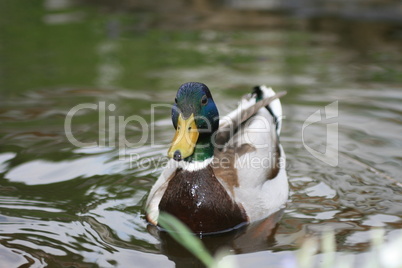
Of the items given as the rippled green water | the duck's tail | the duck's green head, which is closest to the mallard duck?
the duck's green head

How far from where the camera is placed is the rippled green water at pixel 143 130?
4.39 m

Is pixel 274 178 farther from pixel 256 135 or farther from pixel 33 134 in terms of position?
pixel 33 134

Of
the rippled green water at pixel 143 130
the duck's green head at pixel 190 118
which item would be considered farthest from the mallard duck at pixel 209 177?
the rippled green water at pixel 143 130

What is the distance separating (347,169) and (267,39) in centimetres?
458

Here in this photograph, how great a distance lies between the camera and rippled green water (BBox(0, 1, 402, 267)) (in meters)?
4.39

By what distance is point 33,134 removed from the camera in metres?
6.25

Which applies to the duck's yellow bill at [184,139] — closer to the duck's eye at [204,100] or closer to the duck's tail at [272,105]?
the duck's eye at [204,100]

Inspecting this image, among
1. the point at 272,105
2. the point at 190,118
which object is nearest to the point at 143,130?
the point at 272,105

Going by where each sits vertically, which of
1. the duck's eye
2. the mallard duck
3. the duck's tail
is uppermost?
the duck's eye

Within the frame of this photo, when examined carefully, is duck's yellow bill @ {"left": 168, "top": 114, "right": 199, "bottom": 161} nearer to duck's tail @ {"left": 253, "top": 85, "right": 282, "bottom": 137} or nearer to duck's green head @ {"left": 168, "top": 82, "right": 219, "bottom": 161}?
duck's green head @ {"left": 168, "top": 82, "right": 219, "bottom": 161}

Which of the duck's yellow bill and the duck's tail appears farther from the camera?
the duck's tail

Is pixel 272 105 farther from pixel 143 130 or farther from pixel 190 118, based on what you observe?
pixel 190 118

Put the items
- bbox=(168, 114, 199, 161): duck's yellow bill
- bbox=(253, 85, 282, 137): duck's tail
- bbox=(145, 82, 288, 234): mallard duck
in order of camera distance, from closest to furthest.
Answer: bbox=(168, 114, 199, 161): duck's yellow bill, bbox=(145, 82, 288, 234): mallard duck, bbox=(253, 85, 282, 137): duck's tail

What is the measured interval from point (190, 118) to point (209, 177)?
18.8 inches
